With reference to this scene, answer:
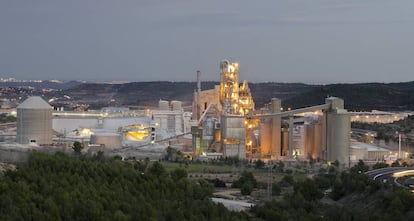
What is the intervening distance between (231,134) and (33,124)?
1349 centimetres

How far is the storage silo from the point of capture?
50.1 m

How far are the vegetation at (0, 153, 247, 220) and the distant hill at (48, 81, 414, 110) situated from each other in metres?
65.3

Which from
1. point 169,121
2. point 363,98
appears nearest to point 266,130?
point 169,121

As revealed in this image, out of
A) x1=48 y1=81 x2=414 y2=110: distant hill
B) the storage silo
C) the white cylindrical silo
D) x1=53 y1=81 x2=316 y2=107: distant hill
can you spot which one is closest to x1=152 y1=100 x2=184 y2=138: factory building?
the storage silo

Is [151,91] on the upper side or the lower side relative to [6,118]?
upper

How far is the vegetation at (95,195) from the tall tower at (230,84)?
17.6 metres

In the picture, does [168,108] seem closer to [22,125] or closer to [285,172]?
[22,125]

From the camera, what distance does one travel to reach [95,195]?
23.5 metres

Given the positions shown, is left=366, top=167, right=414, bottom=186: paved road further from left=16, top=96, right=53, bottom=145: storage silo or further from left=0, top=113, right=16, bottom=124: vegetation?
left=0, top=113, right=16, bottom=124: vegetation

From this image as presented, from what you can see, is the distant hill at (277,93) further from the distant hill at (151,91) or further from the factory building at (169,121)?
the factory building at (169,121)

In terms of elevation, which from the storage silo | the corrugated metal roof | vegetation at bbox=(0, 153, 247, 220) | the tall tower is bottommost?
vegetation at bbox=(0, 153, 247, 220)

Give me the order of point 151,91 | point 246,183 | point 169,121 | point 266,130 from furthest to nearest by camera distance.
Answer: point 151,91, point 169,121, point 266,130, point 246,183

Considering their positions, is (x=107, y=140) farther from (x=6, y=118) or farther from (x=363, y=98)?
(x=363, y=98)

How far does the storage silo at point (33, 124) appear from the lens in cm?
5012
